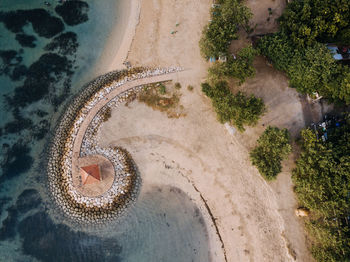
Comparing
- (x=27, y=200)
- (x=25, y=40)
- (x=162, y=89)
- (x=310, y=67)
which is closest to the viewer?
(x=310, y=67)

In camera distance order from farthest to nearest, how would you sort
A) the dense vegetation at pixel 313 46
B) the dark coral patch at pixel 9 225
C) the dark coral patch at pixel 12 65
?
the dark coral patch at pixel 12 65 < the dark coral patch at pixel 9 225 < the dense vegetation at pixel 313 46

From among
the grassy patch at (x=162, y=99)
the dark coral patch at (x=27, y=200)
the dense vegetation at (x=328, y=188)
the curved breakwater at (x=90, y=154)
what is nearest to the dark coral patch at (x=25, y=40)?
the curved breakwater at (x=90, y=154)

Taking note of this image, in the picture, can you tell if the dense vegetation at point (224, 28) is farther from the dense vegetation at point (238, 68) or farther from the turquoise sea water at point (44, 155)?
the turquoise sea water at point (44, 155)

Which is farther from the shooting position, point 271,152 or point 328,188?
point 271,152

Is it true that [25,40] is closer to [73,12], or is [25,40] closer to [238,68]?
[73,12]

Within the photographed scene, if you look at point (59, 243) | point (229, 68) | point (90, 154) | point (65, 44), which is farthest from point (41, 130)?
point (229, 68)
